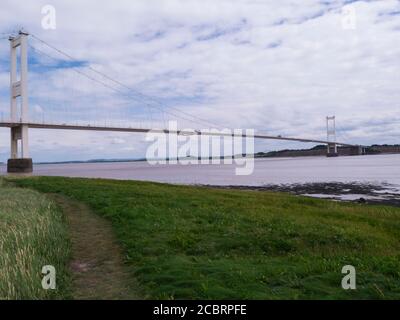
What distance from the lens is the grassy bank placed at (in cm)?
584

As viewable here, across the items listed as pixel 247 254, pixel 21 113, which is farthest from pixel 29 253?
pixel 21 113

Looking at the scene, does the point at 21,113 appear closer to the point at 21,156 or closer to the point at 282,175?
the point at 21,156

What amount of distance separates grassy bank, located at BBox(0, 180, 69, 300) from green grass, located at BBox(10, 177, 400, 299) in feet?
4.03

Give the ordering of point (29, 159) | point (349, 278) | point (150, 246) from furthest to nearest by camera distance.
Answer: point (29, 159) → point (150, 246) → point (349, 278)

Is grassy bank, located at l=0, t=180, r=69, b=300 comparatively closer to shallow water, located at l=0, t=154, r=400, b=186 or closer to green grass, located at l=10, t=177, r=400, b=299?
green grass, located at l=10, t=177, r=400, b=299

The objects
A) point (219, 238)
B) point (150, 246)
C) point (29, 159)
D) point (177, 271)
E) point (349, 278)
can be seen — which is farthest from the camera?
point (29, 159)

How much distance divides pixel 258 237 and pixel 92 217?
5.64 meters

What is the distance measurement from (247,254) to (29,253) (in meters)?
3.94

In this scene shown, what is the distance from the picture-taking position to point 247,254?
26.9 feet

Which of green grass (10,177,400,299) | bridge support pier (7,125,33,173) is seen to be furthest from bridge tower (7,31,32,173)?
green grass (10,177,400,299)

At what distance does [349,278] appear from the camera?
6.06 m

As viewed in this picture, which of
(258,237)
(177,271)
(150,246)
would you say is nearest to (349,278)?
(177,271)
